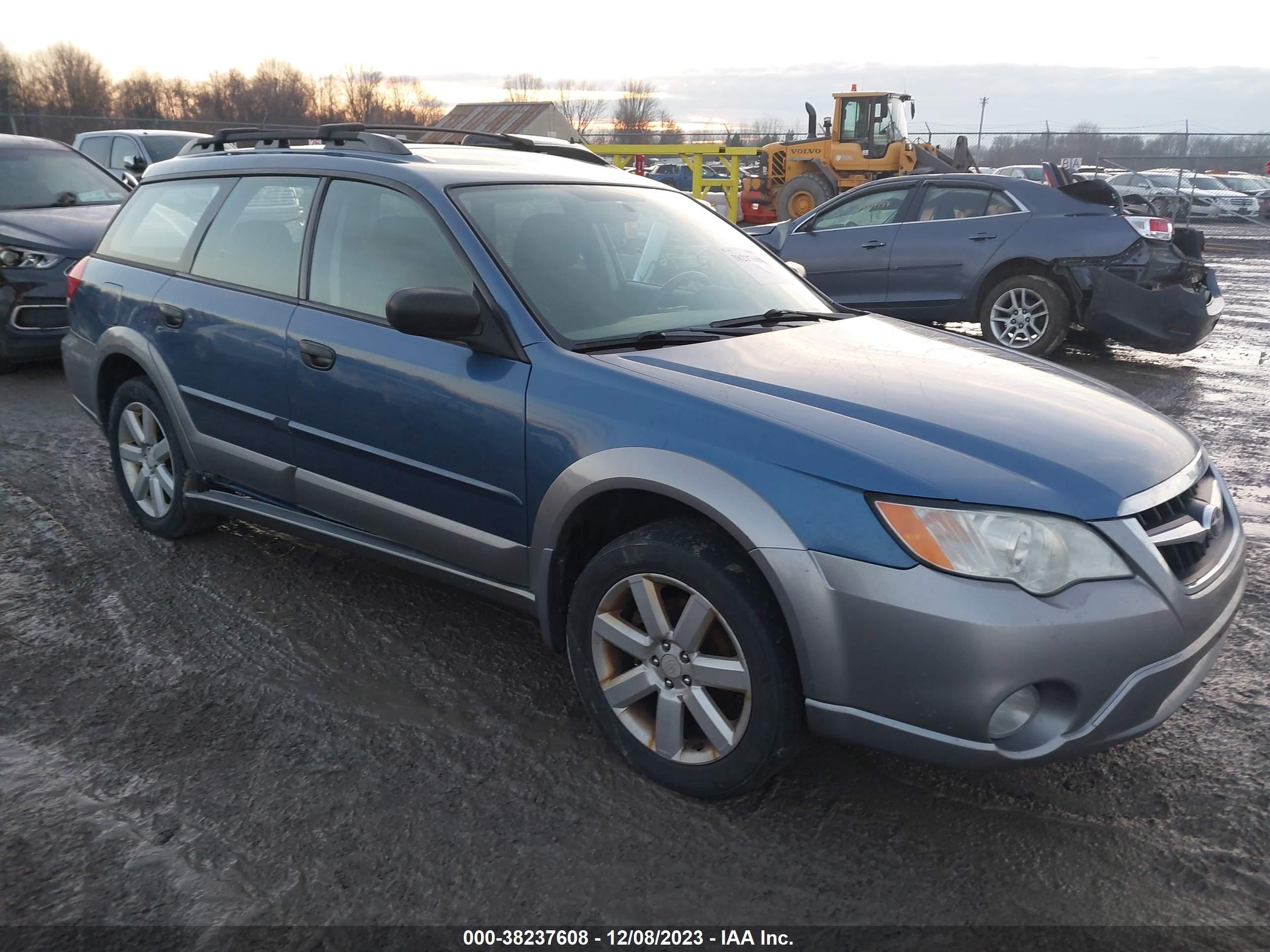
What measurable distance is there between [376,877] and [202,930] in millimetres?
389

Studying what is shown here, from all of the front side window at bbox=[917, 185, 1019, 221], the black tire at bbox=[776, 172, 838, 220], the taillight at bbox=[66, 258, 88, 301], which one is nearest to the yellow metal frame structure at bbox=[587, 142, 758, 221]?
the black tire at bbox=[776, 172, 838, 220]

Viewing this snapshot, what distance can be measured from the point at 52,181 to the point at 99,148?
7402mm

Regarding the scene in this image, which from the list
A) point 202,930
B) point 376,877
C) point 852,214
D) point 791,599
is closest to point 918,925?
point 791,599

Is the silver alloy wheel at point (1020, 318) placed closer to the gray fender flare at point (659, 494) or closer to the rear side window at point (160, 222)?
the rear side window at point (160, 222)

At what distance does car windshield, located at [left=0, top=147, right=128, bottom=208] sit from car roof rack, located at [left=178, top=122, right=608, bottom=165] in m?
4.57

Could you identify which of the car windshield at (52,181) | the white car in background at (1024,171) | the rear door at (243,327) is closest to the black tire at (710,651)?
the rear door at (243,327)

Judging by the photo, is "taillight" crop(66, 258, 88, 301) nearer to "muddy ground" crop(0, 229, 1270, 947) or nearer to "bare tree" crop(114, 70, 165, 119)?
"muddy ground" crop(0, 229, 1270, 947)

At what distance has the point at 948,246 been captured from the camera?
8.93m

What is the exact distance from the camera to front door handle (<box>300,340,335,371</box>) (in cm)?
349

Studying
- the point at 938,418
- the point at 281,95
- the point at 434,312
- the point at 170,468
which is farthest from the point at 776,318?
the point at 281,95

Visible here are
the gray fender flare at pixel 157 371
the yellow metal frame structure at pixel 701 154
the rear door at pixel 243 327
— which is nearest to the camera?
the rear door at pixel 243 327

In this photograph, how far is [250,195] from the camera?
4113mm

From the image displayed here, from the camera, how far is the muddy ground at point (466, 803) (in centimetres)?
237

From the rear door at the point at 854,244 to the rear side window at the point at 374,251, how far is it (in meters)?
6.33
